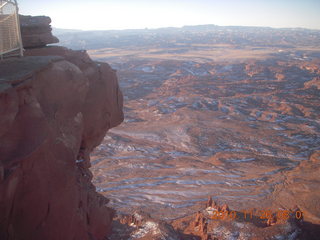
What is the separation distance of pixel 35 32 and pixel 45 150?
3.68 metres

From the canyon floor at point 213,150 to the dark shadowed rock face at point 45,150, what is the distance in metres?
6.94

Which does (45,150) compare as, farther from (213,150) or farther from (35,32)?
(213,150)

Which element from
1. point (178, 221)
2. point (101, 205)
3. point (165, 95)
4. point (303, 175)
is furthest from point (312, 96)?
point (101, 205)

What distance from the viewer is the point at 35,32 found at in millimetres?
6594

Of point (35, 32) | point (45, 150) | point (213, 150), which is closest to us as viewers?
point (45, 150)

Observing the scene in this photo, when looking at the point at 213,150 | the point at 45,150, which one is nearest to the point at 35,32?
the point at 45,150

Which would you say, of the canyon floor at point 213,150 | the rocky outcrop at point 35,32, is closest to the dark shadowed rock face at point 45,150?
the rocky outcrop at point 35,32

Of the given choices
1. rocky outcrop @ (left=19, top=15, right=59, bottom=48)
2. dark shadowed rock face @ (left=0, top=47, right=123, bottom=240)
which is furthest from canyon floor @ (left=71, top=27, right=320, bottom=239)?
rocky outcrop @ (left=19, top=15, right=59, bottom=48)

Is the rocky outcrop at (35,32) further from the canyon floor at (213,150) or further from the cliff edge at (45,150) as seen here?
the canyon floor at (213,150)

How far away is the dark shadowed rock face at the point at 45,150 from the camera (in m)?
3.69

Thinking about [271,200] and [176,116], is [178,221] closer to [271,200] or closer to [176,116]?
[271,200]

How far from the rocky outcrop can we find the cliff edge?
418 mm

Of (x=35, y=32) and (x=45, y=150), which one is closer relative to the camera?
(x=45, y=150)

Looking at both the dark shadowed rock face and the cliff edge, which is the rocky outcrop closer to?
the cliff edge
